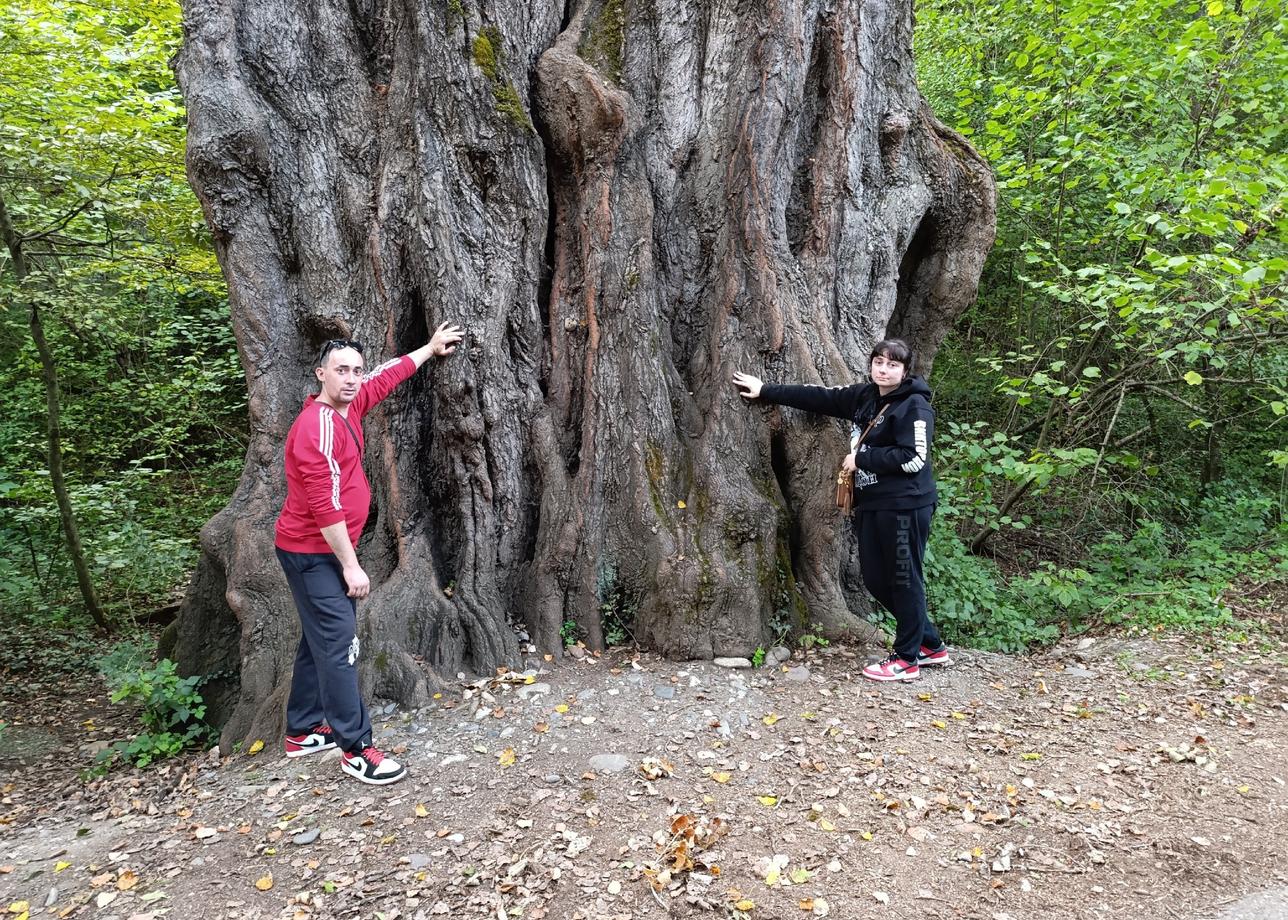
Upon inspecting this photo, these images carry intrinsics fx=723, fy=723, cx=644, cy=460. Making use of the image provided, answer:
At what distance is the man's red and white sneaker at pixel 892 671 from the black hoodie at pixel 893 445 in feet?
3.17

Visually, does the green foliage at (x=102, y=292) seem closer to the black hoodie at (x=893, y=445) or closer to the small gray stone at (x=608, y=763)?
the small gray stone at (x=608, y=763)

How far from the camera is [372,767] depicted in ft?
11.5

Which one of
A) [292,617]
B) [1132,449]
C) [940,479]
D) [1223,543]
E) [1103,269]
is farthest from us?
[1132,449]

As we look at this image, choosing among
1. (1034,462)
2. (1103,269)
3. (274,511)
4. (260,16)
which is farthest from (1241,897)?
(260,16)

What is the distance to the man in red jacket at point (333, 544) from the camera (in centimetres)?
338

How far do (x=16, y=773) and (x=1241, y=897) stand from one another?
276 inches

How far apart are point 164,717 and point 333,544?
2.77 meters

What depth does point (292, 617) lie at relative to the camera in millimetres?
4527

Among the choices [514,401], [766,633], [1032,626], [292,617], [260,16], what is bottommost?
[1032,626]

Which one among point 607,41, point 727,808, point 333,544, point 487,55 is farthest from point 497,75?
point 727,808

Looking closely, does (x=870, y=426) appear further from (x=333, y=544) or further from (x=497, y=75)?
(x=497, y=75)

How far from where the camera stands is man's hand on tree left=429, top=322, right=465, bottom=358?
443 centimetres

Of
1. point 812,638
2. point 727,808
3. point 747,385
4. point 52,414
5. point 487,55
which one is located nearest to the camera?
point 727,808

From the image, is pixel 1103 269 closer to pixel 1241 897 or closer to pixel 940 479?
pixel 940 479
